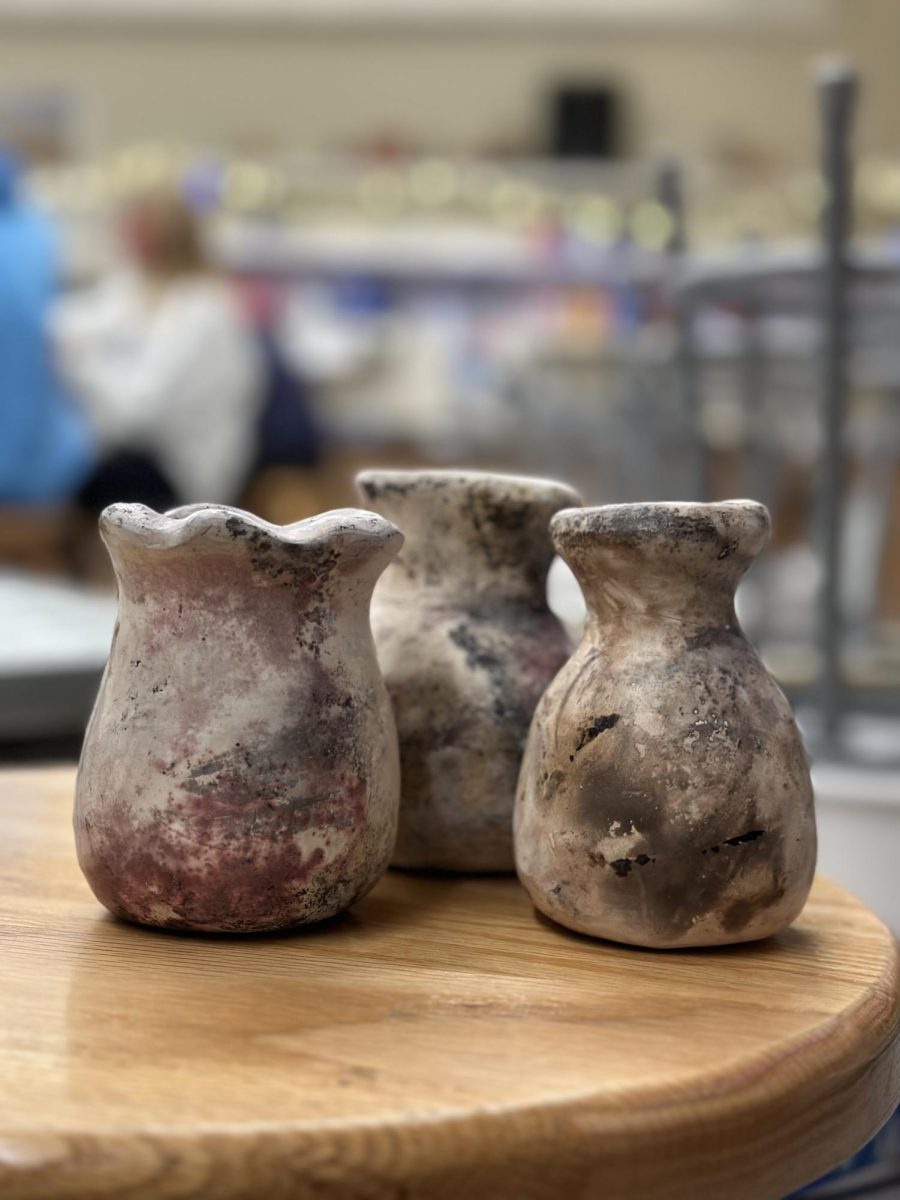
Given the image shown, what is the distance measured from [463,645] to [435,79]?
727 cm

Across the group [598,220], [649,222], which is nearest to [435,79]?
[598,220]

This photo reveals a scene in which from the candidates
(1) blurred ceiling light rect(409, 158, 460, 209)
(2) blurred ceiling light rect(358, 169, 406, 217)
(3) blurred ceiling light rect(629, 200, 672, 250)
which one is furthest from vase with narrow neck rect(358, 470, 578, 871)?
(1) blurred ceiling light rect(409, 158, 460, 209)

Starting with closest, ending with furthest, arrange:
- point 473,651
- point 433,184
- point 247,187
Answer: point 473,651, point 247,187, point 433,184

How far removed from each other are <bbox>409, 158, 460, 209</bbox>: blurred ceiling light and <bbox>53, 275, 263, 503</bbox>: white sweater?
167 centimetres

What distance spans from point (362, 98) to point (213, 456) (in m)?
4.20

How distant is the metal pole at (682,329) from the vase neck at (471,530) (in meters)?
0.78

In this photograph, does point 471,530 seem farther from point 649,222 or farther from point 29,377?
point 649,222

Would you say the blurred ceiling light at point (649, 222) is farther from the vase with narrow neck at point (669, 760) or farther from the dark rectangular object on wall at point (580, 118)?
the vase with narrow neck at point (669, 760)

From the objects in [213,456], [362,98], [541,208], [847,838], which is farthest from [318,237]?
[847,838]

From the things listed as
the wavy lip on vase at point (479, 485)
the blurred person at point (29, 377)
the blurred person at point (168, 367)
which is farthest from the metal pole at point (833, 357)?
the blurred person at point (168, 367)

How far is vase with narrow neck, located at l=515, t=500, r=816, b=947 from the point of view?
57 cm

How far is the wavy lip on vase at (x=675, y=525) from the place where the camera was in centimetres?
58

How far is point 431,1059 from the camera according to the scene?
479 millimetres

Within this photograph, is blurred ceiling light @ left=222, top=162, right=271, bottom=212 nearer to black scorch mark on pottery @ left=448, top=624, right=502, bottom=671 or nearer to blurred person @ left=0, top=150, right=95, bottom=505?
blurred person @ left=0, top=150, right=95, bottom=505
